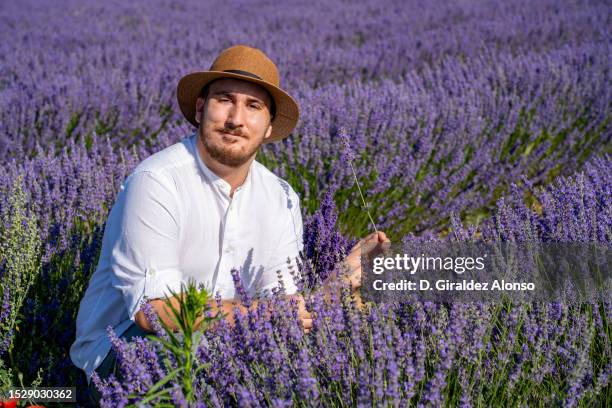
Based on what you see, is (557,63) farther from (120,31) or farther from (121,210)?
(120,31)

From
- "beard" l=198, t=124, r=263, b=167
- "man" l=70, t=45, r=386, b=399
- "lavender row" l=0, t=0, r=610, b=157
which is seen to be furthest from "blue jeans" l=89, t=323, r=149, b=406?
"lavender row" l=0, t=0, r=610, b=157

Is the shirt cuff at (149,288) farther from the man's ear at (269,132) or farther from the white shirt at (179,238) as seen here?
the man's ear at (269,132)

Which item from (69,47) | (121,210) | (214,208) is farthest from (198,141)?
(69,47)

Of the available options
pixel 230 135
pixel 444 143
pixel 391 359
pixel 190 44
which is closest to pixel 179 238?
pixel 230 135

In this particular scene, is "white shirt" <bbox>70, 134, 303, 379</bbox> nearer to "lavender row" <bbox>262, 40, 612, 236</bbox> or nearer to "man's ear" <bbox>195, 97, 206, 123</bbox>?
"man's ear" <bbox>195, 97, 206, 123</bbox>

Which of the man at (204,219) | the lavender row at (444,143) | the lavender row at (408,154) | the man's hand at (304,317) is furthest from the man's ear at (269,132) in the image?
the lavender row at (444,143)

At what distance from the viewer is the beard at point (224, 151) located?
215 cm

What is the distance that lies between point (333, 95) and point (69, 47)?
481cm

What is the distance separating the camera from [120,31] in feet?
30.0

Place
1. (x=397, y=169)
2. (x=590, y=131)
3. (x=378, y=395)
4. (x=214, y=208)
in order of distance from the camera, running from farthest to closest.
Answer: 1. (x=590, y=131)
2. (x=397, y=169)
3. (x=214, y=208)
4. (x=378, y=395)

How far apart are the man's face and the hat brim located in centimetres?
4

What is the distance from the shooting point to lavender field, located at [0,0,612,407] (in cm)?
157

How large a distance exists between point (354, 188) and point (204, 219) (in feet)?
4.76

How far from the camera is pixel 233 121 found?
2143 mm
